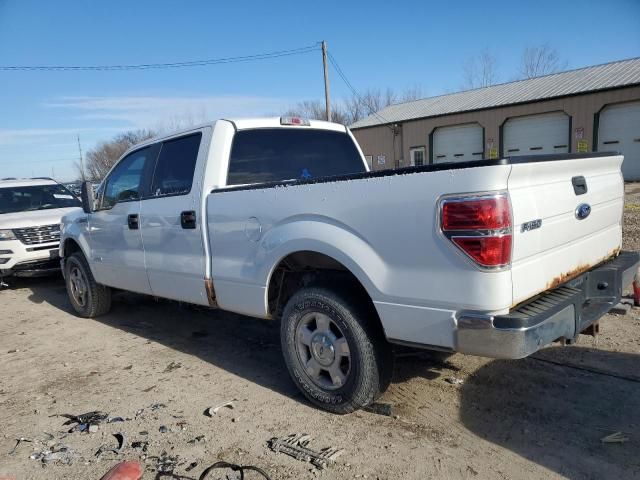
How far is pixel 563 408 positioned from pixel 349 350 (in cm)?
148

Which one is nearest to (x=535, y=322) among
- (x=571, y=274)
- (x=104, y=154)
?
(x=571, y=274)

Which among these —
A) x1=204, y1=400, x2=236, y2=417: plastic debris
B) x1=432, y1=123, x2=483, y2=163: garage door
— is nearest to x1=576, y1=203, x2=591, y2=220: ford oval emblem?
x1=204, y1=400, x2=236, y2=417: plastic debris

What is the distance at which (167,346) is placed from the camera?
204 inches

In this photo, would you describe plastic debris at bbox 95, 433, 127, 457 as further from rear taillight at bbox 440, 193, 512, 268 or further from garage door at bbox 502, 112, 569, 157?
garage door at bbox 502, 112, 569, 157

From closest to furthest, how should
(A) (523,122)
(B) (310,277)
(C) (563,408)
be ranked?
1. (C) (563,408)
2. (B) (310,277)
3. (A) (523,122)

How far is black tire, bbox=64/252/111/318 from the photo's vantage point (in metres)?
6.13

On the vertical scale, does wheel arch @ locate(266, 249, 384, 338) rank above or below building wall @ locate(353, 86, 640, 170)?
below

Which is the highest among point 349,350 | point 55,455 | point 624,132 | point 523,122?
point 523,122

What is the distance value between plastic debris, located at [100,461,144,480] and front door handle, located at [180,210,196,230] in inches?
74.5

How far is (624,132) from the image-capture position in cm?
2377

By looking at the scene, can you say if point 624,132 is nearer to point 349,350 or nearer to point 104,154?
point 349,350

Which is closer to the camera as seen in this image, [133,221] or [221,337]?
[133,221]

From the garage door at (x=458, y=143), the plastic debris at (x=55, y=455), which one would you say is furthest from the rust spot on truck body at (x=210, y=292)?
the garage door at (x=458, y=143)

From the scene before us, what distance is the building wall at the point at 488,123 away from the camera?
24156 mm
